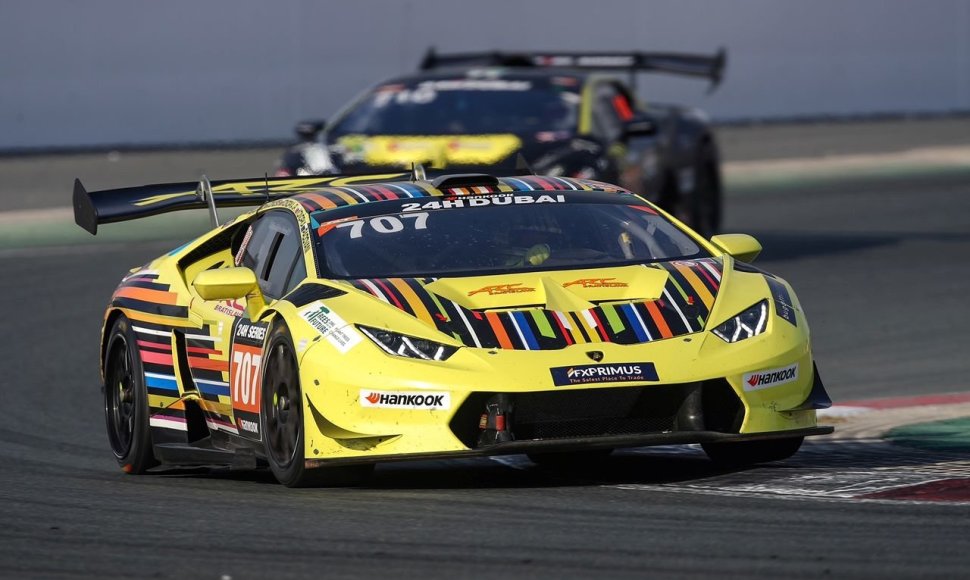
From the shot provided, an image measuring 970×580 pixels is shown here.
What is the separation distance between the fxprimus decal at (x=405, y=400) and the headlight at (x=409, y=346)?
0.49 feet

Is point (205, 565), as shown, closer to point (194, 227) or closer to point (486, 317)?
point (486, 317)

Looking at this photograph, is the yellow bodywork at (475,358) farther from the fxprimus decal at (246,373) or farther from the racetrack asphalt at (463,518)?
the racetrack asphalt at (463,518)

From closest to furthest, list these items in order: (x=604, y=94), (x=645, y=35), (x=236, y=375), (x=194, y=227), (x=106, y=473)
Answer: (x=236, y=375)
(x=106, y=473)
(x=604, y=94)
(x=194, y=227)
(x=645, y=35)

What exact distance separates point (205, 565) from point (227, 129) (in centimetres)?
2243

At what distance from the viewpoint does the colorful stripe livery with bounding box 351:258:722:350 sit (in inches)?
301

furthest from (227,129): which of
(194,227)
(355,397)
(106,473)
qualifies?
(355,397)

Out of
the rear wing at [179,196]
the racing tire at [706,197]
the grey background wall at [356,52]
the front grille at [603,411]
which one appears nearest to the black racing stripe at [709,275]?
the front grille at [603,411]

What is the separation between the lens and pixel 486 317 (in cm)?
772

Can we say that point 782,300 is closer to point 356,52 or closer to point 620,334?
point 620,334

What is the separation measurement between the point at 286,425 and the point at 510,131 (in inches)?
316

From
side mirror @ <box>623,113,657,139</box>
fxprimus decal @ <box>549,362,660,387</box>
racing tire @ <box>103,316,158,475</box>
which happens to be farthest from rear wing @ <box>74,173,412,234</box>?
side mirror @ <box>623,113,657,139</box>

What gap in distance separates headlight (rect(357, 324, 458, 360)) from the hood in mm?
7720

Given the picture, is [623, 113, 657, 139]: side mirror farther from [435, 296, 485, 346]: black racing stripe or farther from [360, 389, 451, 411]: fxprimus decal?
[360, 389, 451, 411]: fxprimus decal

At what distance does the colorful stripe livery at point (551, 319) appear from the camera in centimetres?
763
